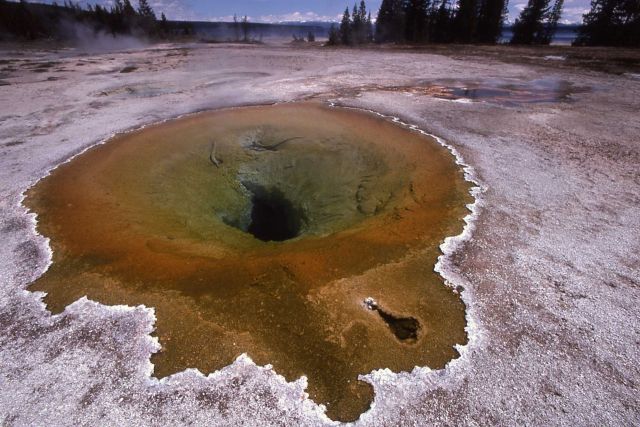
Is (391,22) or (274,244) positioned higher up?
(391,22)

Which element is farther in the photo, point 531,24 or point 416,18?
point 416,18

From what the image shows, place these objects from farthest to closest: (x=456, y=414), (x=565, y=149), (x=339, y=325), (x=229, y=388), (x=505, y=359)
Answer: (x=565, y=149) < (x=339, y=325) < (x=505, y=359) < (x=229, y=388) < (x=456, y=414)

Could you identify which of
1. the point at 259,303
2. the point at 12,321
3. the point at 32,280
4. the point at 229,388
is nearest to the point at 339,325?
the point at 259,303

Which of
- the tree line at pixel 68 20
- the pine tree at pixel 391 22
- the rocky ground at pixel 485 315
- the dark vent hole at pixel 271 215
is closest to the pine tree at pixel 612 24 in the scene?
the pine tree at pixel 391 22

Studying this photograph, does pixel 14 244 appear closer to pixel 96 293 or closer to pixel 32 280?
pixel 32 280

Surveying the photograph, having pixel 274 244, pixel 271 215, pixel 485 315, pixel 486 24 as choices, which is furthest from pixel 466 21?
pixel 485 315

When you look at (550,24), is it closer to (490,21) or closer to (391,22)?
(490,21)

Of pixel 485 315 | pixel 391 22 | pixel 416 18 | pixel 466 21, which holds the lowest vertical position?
pixel 485 315
